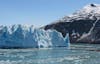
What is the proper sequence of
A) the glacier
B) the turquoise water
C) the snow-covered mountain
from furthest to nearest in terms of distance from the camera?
the snow-covered mountain < the glacier < the turquoise water

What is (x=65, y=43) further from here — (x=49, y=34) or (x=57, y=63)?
(x=57, y=63)

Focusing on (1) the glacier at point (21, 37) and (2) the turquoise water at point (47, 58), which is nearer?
(2) the turquoise water at point (47, 58)

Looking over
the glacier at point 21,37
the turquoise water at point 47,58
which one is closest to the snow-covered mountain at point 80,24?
the glacier at point 21,37

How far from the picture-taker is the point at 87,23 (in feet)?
412

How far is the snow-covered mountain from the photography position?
393 feet

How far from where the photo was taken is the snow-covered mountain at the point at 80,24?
120 m

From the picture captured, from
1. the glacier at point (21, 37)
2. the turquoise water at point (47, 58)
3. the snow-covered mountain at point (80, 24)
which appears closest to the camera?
the turquoise water at point (47, 58)

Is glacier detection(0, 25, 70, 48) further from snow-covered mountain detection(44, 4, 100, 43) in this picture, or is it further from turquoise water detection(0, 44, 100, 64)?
snow-covered mountain detection(44, 4, 100, 43)

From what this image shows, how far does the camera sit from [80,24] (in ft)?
421

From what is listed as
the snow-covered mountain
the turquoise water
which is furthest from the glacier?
the snow-covered mountain

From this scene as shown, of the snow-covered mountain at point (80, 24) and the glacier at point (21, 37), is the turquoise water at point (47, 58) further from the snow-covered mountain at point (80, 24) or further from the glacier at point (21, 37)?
the snow-covered mountain at point (80, 24)

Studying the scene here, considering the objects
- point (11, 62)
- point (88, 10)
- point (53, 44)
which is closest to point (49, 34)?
point (53, 44)

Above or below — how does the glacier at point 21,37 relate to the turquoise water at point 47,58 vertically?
above

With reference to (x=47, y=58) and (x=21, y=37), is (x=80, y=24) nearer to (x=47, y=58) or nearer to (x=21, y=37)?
(x=21, y=37)
